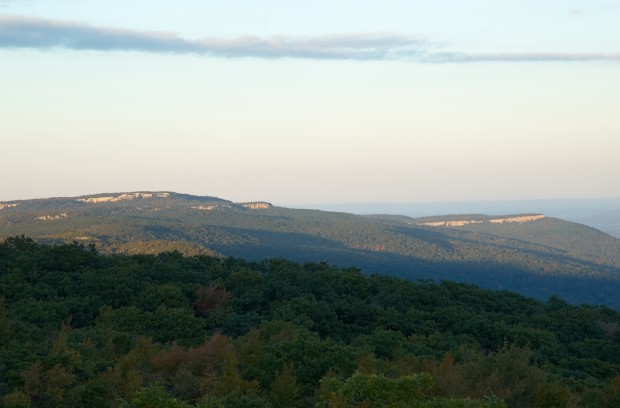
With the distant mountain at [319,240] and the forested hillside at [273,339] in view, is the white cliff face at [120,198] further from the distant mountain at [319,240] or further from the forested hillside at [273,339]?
the forested hillside at [273,339]

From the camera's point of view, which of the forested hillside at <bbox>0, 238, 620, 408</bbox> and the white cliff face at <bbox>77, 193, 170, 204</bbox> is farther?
the white cliff face at <bbox>77, 193, 170, 204</bbox>

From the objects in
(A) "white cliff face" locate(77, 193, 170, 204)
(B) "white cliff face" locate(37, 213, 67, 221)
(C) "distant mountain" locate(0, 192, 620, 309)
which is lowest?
(C) "distant mountain" locate(0, 192, 620, 309)

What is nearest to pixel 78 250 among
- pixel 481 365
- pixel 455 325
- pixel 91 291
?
pixel 91 291

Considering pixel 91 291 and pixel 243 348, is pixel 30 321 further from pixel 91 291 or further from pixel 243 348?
pixel 243 348

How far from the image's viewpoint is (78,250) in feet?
166

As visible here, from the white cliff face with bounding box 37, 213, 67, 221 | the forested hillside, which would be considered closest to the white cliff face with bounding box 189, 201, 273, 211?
the white cliff face with bounding box 37, 213, 67, 221

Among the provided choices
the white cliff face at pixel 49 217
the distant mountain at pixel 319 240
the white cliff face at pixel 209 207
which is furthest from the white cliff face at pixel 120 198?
the white cliff face at pixel 49 217

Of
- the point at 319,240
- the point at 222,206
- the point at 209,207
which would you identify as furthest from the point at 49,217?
the point at 222,206

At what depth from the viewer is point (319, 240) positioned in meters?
156

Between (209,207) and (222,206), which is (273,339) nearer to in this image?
(209,207)

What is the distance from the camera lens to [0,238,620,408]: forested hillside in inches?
831

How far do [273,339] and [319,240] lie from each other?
124853 mm

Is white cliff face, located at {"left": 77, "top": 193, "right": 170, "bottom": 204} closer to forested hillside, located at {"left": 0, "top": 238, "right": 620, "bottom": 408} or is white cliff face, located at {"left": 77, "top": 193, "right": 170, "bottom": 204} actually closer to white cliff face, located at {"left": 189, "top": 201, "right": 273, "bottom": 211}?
white cliff face, located at {"left": 189, "top": 201, "right": 273, "bottom": 211}

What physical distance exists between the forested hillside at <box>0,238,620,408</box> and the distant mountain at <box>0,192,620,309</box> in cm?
4478
